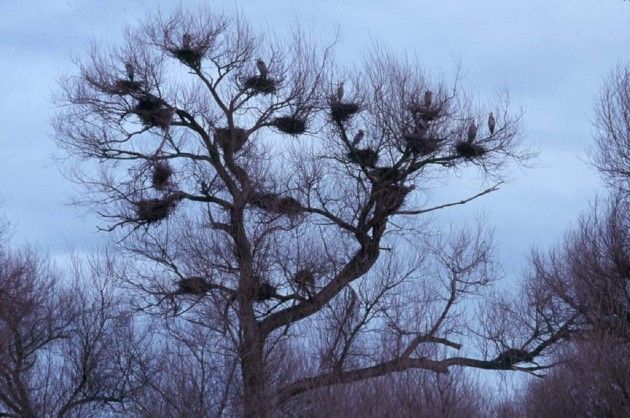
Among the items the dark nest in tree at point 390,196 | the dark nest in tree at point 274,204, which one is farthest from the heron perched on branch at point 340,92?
the dark nest in tree at point 274,204

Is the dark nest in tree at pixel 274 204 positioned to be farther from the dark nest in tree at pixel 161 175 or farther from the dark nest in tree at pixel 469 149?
the dark nest in tree at pixel 469 149

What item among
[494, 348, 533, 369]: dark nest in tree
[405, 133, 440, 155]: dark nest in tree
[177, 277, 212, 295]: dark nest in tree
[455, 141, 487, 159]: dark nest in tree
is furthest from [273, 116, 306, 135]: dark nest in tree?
[494, 348, 533, 369]: dark nest in tree

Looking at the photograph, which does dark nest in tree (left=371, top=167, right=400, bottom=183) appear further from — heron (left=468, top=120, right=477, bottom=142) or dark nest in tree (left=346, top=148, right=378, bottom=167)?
heron (left=468, top=120, right=477, bottom=142)

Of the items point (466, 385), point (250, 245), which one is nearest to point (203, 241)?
point (250, 245)

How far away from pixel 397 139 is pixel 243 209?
3.43 meters

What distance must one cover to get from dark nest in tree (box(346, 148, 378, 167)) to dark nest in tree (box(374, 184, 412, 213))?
60 centimetres

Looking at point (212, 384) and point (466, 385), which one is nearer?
point (212, 384)

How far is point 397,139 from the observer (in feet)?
81.8

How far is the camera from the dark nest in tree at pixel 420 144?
2452 cm

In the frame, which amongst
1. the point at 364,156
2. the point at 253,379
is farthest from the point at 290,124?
the point at 253,379

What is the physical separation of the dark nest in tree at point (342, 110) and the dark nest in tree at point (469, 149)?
2.14 m

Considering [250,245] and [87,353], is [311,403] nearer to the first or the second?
[250,245]

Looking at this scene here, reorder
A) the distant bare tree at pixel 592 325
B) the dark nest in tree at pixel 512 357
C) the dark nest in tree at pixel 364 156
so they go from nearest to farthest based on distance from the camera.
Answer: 1. the distant bare tree at pixel 592 325
2. the dark nest in tree at pixel 364 156
3. the dark nest in tree at pixel 512 357

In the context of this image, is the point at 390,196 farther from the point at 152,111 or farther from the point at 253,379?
the point at 253,379
